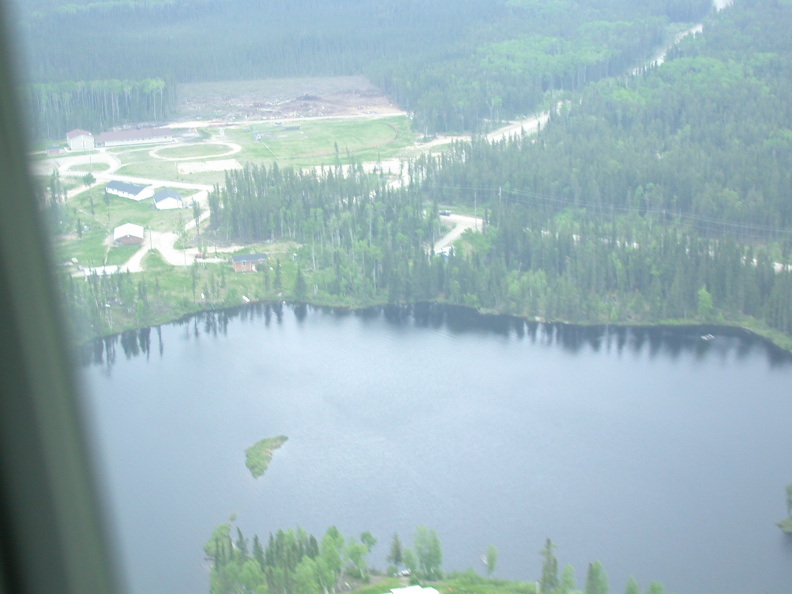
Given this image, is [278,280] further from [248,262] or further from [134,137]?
[134,137]

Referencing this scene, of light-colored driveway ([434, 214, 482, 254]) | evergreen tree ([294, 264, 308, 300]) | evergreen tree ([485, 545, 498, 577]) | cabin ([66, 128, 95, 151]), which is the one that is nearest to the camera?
evergreen tree ([485, 545, 498, 577])

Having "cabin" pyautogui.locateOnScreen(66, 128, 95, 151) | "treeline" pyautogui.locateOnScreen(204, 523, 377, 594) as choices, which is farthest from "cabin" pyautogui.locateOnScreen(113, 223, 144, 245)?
"treeline" pyautogui.locateOnScreen(204, 523, 377, 594)

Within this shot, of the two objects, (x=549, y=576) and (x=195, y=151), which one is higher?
(x=195, y=151)

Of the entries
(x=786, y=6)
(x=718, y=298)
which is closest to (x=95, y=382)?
(x=718, y=298)

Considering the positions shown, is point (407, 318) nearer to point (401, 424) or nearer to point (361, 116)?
point (401, 424)

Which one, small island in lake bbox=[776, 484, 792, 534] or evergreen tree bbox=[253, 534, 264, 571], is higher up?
evergreen tree bbox=[253, 534, 264, 571]

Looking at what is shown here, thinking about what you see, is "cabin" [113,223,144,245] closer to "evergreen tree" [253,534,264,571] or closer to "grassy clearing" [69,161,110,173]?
"grassy clearing" [69,161,110,173]

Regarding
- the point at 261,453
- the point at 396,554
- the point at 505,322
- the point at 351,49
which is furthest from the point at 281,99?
the point at 396,554
